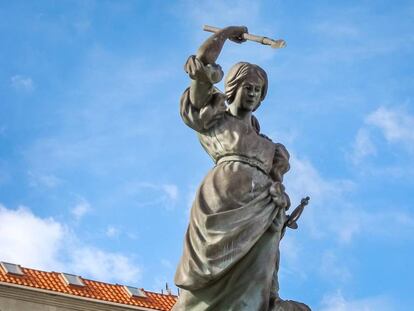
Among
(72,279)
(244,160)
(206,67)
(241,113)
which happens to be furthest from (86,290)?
(206,67)

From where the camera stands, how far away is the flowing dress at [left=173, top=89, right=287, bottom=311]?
44.8 feet

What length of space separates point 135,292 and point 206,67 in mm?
43352

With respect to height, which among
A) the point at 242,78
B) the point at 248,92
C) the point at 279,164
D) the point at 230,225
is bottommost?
the point at 230,225

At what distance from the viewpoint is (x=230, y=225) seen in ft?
45.1

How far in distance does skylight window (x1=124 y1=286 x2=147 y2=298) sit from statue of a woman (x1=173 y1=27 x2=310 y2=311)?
41.9 metres

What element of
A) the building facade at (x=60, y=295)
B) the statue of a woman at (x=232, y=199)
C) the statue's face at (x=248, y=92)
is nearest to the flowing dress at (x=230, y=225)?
the statue of a woman at (x=232, y=199)

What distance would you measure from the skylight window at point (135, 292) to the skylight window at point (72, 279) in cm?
225

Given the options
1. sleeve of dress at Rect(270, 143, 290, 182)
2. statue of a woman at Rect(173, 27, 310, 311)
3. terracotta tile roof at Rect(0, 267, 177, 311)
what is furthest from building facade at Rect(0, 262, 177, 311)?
statue of a woman at Rect(173, 27, 310, 311)

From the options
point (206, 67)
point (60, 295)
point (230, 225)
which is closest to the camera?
point (230, 225)

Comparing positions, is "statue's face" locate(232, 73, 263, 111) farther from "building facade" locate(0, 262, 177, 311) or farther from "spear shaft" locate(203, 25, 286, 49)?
"building facade" locate(0, 262, 177, 311)

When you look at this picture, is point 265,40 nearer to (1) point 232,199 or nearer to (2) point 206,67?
(2) point 206,67

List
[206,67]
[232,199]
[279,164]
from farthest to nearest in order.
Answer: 1. [279,164]
2. [206,67]
3. [232,199]

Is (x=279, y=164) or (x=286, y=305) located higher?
(x=279, y=164)

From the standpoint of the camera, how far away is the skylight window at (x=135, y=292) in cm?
5600
